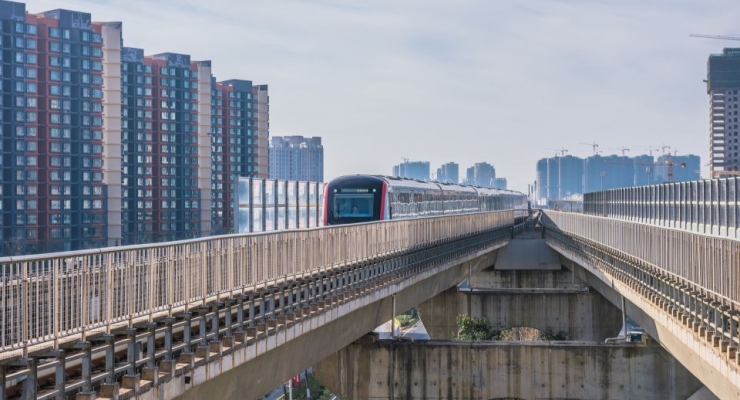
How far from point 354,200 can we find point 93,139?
65.2 metres

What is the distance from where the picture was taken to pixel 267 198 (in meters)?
40.2

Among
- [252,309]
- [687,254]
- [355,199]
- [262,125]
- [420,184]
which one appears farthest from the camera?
[262,125]

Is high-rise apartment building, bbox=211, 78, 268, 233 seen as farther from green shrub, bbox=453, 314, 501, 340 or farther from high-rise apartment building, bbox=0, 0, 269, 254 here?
green shrub, bbox=453, 314, 501, 340

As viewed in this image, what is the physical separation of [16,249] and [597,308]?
54.6 m

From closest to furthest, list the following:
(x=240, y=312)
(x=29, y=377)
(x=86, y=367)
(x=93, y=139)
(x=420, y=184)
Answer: (x=29, y=377) → (x=86, y=367) → (x=240, y=312) → (x=420, y=184) → (x=93, y=139)

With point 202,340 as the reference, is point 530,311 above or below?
below

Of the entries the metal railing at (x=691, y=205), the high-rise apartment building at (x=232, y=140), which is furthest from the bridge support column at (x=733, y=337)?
the high-rise apartment building at (x=232, y=140)

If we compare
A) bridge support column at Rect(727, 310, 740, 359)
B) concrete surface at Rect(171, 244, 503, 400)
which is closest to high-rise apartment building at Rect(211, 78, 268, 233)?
concrete surface at Rect(171, 244, 503, 400)

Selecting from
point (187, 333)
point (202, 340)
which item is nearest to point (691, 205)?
point (202, 340)

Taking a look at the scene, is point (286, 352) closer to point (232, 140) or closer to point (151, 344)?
point (151, 344)

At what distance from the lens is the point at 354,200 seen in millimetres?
43750

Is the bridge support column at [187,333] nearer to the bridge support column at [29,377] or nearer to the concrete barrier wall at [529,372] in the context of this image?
the bridge support column at [29,377]

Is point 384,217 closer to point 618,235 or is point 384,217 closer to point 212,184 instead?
point 618,235

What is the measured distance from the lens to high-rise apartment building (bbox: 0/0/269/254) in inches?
3770
